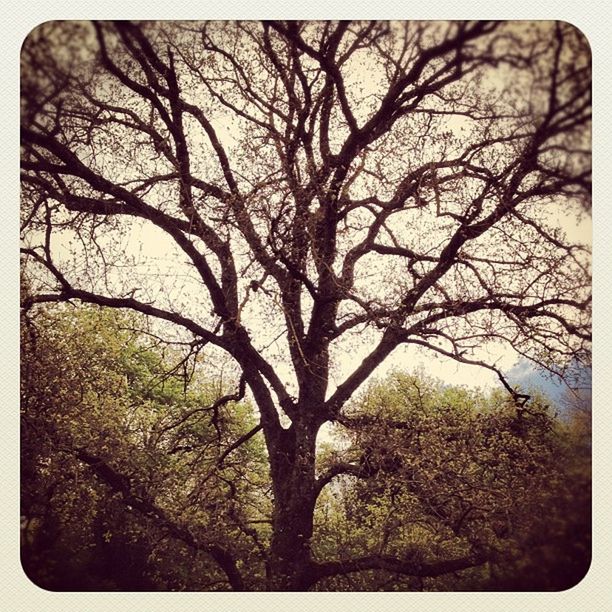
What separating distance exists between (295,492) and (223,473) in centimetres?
45

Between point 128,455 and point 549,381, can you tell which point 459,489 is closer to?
point 549,381

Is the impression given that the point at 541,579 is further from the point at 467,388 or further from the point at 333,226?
the point at 333,226

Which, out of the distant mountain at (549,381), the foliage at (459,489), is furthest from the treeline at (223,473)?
the distant mountain at (549,381)

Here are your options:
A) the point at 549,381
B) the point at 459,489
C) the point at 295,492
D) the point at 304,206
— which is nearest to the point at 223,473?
the point at 295,492

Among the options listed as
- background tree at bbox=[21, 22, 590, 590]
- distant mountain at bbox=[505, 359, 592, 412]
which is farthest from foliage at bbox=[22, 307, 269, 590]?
distant mountain at bbox=[505, 359, 592, 412]

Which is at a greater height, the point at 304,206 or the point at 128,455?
the point at 304,206

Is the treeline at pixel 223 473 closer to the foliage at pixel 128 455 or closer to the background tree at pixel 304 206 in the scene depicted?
the foliage at pixel 128 455

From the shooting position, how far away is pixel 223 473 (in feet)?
14.3

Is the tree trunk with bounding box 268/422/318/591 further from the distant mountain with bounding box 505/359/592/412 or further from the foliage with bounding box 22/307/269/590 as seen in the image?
the distant mountain with bounding box 505/359/592/412

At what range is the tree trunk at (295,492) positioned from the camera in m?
4.32

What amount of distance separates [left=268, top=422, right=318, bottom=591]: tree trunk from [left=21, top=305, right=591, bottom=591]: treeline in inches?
3.0

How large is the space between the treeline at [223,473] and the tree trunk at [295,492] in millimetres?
76

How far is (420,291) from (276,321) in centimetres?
85

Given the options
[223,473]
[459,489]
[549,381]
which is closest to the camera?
[549,381]
